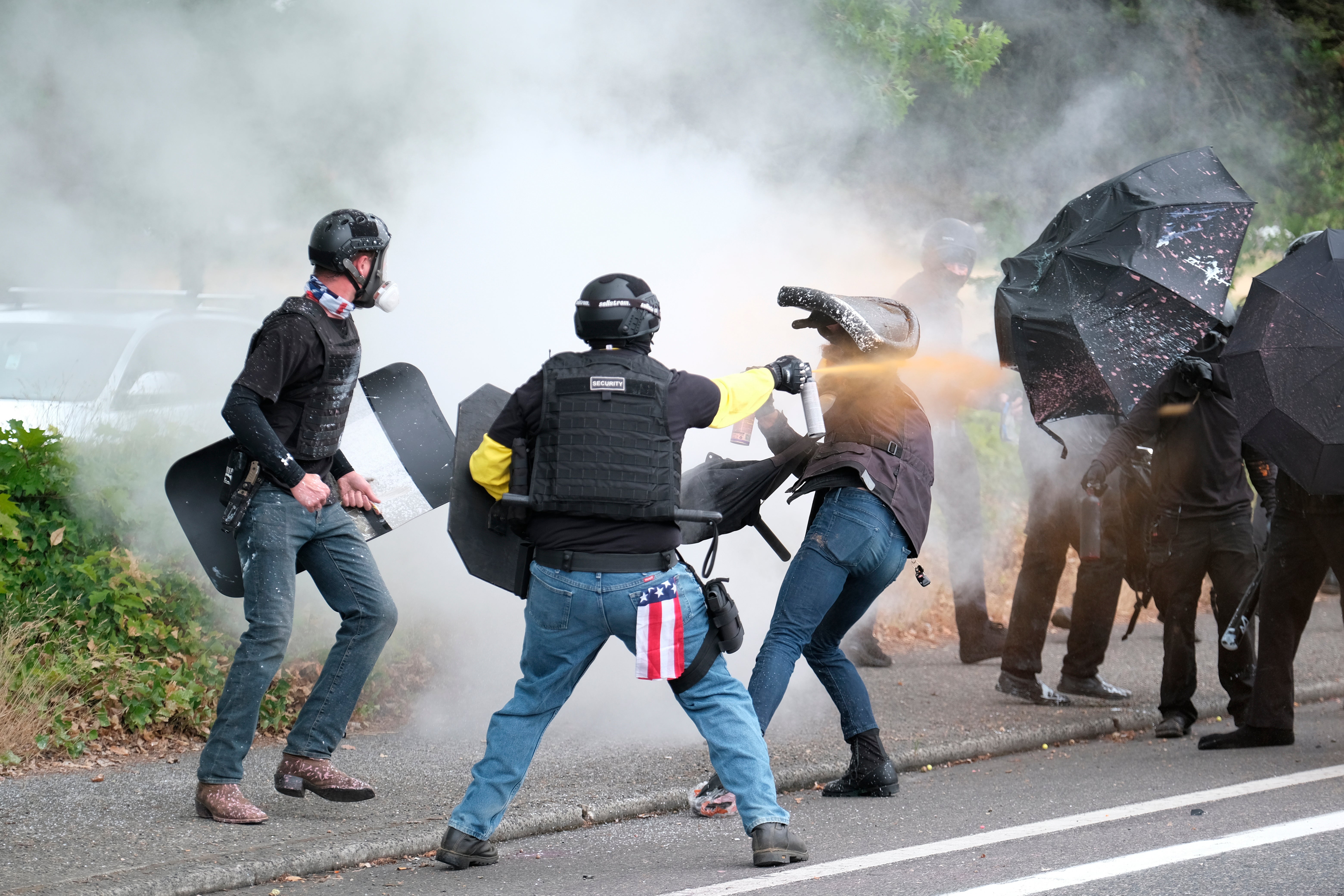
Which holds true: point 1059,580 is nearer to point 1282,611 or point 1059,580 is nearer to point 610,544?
point 1282,611

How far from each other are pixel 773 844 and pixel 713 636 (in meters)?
0.55

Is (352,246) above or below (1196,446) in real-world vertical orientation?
above

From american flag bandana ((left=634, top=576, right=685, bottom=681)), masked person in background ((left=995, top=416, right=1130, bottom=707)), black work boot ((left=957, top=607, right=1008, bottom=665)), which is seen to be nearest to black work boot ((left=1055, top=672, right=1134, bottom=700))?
masked person in background ((left=995, top=416, right=1130, bottom=707))

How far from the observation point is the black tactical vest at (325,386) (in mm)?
3996

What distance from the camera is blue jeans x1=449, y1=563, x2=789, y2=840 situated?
3.46 metres

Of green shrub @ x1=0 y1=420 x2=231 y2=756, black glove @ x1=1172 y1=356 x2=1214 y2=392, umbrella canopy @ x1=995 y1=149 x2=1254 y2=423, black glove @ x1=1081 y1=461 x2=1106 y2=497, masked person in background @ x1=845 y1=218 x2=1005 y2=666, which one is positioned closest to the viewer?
umbrella canopy @ x1=995 y1=149 x2=1254 y2=423

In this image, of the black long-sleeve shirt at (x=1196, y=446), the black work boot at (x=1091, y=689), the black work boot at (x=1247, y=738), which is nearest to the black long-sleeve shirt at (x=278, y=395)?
the black long-sleeve shirt at (x=1196, y=446)

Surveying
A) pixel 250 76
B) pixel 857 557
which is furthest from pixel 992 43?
pixel 857 557

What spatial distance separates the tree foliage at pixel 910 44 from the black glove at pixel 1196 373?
3.28m

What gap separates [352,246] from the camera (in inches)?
161

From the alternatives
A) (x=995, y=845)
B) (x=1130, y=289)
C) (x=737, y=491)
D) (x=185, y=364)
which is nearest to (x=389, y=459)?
(x=737, y=491)

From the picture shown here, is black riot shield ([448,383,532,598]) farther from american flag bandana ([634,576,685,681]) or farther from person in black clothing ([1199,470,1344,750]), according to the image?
person in black clothing ([1199,470,1344,750])

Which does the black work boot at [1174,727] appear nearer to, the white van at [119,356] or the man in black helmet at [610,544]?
the man in black helmet at [610,544]

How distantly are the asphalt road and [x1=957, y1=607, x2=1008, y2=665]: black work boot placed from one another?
5.89 ft
